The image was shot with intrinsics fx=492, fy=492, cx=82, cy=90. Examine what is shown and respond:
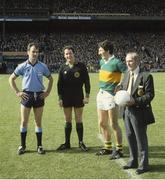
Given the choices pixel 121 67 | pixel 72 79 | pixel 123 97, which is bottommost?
pixel 123 97

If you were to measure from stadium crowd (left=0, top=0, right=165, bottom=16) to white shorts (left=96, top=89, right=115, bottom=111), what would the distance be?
4983 centimetres

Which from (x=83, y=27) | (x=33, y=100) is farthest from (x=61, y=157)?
(x=83, y=27)

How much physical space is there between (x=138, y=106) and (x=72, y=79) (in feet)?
7.42

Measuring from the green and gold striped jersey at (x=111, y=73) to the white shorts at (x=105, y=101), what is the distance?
8 cm

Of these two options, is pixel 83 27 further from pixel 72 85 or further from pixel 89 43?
pixel 72 85

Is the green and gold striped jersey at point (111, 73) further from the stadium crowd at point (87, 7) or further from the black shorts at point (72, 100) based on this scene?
the stadium crowd at point (87, 7)

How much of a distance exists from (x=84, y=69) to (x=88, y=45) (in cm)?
4856

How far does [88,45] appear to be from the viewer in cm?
5766

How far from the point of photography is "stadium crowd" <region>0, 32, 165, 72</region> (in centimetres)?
5391

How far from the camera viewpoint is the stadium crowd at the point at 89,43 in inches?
2122

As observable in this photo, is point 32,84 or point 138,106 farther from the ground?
point 32,84

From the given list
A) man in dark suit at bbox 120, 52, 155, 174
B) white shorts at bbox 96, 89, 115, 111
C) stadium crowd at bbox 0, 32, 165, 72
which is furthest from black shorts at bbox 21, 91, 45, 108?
stadium crowd at bbox 0, 32, 165, 72

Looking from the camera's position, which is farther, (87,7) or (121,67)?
(87,7)

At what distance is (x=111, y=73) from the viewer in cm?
853
